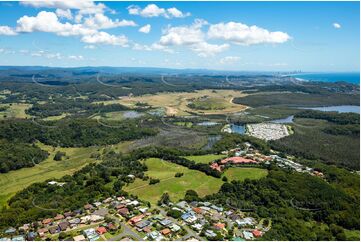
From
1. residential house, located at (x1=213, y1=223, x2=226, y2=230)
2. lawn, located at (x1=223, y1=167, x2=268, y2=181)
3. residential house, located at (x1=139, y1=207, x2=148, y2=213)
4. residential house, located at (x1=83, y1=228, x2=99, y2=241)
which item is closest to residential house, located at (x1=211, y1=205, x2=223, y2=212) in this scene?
residential house, located at (x1=213, y1=223, x2=226, y2=230)

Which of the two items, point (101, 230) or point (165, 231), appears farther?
point (101, 230)

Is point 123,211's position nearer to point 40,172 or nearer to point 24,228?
point 24,228

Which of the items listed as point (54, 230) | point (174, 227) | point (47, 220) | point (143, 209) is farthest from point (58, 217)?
point (174, 227)

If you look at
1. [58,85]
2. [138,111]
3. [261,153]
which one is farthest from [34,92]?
[261,153]

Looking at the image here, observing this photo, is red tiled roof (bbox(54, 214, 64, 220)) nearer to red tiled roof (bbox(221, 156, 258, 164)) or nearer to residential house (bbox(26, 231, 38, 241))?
residential house (bbox(26, 231, 38, 241))

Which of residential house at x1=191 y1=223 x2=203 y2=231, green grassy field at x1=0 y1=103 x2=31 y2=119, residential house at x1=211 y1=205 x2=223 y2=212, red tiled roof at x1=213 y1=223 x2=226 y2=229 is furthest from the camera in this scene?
green grassy field at x1=0 y1=103 x2=31 y2=119

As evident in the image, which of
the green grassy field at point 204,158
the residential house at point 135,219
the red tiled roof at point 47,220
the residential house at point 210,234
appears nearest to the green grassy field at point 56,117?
the green grassy field at point 204,158

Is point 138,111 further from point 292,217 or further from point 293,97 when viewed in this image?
point 292,217
